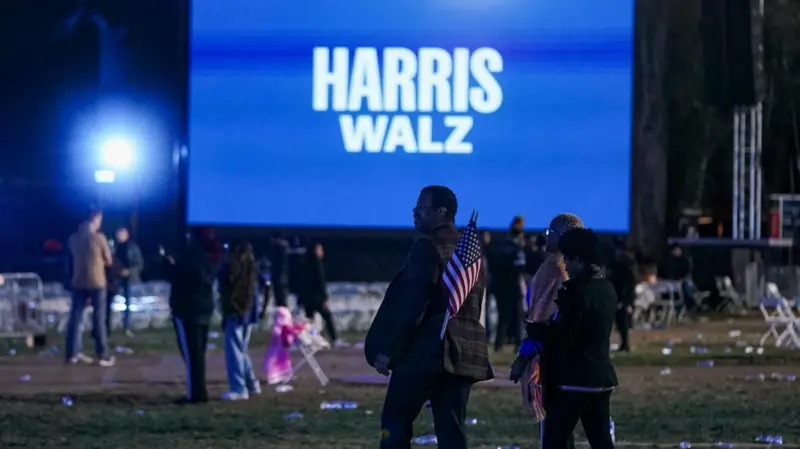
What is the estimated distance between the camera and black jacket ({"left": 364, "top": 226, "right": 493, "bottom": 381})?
9070mm

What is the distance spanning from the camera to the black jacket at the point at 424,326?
29.8 ft

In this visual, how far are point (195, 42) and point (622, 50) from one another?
6754 mm

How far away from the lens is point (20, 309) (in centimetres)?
2356

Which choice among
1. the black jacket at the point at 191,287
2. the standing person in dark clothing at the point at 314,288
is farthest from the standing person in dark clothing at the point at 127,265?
the black jacket at the point at 191,287

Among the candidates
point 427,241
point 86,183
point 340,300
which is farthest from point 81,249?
point 86,183

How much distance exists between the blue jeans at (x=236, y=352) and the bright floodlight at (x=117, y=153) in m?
19.7

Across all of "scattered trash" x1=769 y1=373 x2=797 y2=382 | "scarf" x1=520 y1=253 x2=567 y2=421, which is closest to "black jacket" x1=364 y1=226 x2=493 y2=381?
"scarf" x1=520 y1=253 x2=567 y2=421

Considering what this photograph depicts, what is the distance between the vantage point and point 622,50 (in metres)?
25.9

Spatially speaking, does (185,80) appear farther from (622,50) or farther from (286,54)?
(622,50)

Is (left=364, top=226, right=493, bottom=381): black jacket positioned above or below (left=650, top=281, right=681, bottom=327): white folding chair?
above

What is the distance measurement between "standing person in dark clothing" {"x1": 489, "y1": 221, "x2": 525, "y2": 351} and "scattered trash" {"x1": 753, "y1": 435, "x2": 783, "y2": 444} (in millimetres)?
7528

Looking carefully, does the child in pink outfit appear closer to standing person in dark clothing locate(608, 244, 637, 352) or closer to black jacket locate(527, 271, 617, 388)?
standing person in dark clothing locate(608, 244, 637, 352)

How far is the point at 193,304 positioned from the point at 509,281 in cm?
651

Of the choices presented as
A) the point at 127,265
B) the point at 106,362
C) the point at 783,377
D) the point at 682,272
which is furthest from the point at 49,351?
the point at 682,272
